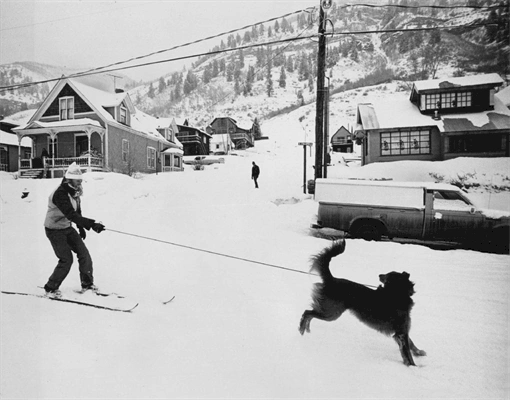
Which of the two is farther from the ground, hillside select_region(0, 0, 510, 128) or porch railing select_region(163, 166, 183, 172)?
hillside select_region(0, 0, 510, 128)

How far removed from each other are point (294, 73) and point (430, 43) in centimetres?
99

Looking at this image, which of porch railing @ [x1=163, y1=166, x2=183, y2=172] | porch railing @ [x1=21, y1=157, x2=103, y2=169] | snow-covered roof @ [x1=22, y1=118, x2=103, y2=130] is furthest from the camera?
porch railing @ [x1=163, y1=166, x2=183, y2=172]

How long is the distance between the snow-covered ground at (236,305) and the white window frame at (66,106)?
0.67 metres

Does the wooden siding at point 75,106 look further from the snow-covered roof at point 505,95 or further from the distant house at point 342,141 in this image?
the snow-covered roof at point 505,95

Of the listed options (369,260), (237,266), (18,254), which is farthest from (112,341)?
(369,260)

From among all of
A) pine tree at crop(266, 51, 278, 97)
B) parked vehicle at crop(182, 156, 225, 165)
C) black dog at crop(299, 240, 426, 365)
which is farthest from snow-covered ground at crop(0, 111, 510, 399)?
parked vehicle at crop(182, 156, 225, 165)

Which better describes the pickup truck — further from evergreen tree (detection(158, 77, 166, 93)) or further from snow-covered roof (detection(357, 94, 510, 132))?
evergreen tree (detection(158, 77, 166, 93))

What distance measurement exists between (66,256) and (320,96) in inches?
95.5

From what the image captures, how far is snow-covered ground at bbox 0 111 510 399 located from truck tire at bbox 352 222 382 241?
0.09 m

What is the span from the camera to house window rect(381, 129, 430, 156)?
5.35ft

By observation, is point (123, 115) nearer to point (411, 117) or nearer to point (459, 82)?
point (411, 117)

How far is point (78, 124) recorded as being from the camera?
8.59 feet

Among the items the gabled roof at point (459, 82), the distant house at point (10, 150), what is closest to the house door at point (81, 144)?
the distant house at point (10, 150)

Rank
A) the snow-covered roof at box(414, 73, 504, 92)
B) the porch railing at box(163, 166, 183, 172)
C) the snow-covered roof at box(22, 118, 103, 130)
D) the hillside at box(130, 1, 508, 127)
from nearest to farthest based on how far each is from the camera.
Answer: the snow-covered roof at box(414, 73, 504, 92) → the hillside at box(130, 1, 508, 127) → the snow-covered roof at box(22, 118, 103, 130) → the porch railing at box(163, 166, 183, 172)
